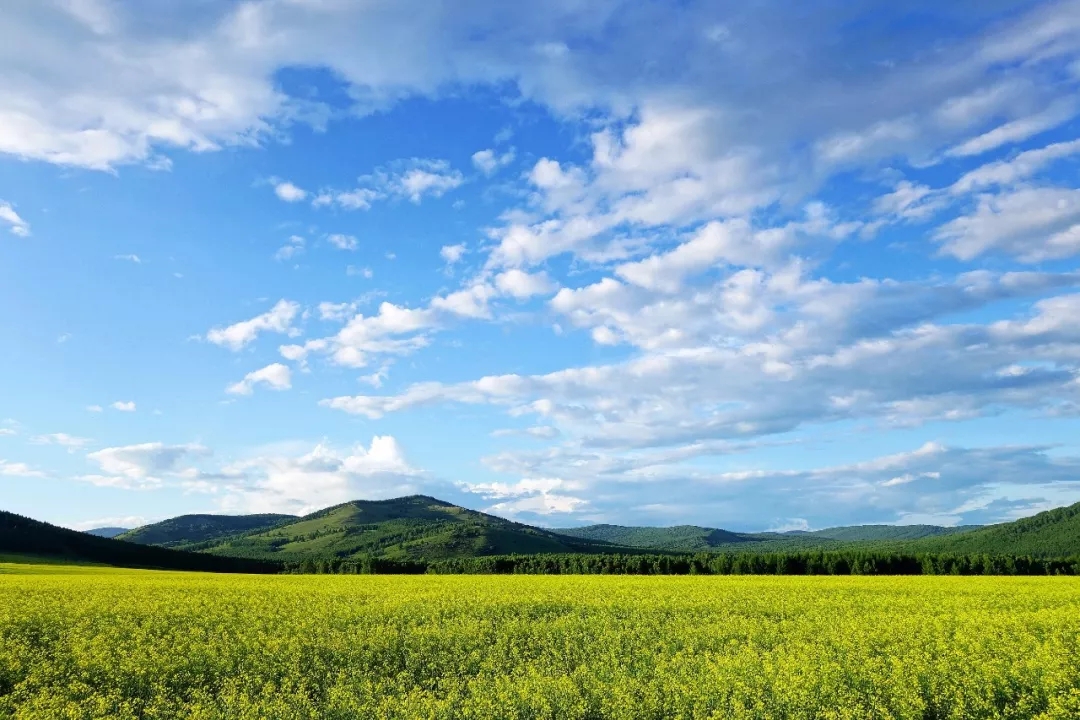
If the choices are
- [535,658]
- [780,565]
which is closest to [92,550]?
[780,565]

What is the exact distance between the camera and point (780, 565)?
350 ft

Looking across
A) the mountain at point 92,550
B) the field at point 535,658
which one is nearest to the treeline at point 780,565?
the mountain at point 92,550

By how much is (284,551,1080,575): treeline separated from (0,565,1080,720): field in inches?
2703

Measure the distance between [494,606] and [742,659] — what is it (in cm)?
1738

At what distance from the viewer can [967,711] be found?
17.3 m

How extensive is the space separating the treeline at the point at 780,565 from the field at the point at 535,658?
225 feet

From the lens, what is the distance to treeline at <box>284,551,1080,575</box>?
95312 millimetres

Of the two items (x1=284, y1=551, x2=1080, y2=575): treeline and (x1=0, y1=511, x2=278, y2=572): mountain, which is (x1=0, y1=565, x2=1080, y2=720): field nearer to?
(x1=284, y1=551, x2=1080, y2=575): treeline

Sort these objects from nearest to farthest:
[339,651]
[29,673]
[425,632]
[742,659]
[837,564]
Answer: [742,659]
[29,673]
[339,651]
[425,632]
[837,564]

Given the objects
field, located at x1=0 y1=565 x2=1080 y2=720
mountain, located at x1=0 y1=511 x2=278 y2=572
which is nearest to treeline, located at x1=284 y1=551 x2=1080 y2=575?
mountain, located at x1=0 y1=511 x2=278 y2=572

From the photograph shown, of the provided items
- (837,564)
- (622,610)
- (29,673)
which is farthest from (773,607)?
(837,564)

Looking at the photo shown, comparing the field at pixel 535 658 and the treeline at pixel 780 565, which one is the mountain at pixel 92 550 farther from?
the field at pixel 535 658

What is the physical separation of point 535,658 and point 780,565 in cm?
9381

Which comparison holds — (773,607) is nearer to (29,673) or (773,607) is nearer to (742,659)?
(742,659)
